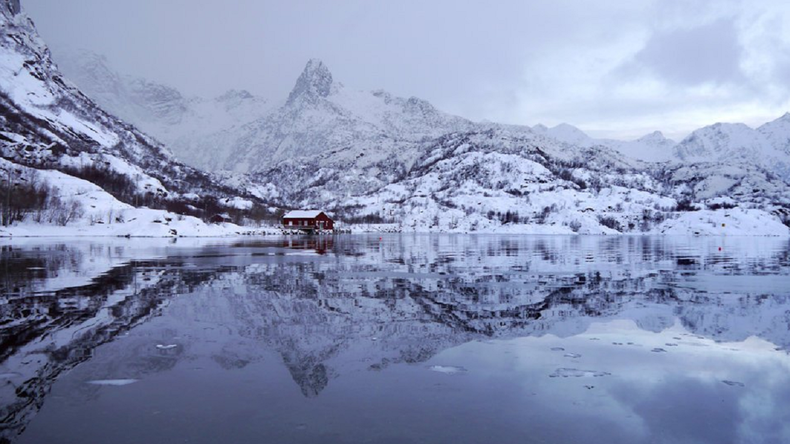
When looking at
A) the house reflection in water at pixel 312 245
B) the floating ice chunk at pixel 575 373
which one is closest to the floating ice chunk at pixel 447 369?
the floating ice chunk at pixel 575 373

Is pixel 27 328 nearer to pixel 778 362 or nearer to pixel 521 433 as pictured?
pixel 521 433

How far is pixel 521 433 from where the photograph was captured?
8555mm

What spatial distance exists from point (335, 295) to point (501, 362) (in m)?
12.1

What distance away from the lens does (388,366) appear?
41.4 feet

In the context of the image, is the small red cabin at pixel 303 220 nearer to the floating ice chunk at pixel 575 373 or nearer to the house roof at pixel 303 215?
the house roof at pixel 303 215

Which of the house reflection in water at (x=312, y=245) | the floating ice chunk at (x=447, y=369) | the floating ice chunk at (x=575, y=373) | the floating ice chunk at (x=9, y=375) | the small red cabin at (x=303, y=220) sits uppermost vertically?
the small red cabin at (x=303, y=220)

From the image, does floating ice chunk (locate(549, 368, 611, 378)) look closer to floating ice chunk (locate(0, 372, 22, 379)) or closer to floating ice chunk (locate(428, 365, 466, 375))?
floating ice chunk (locate(428, 365, 466, 375))

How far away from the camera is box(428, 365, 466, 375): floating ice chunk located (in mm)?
12143

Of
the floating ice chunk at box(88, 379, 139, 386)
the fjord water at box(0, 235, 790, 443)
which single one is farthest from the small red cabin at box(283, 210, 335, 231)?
the floating ice chunk at box(88, 379, 139, 386)

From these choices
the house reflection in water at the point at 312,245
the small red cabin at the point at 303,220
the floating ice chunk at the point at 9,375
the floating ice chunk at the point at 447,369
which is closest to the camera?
the floating ice chunk at the point at 9,375

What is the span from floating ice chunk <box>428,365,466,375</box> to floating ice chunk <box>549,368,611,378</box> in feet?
6.78

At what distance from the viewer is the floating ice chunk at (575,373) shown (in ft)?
39.3

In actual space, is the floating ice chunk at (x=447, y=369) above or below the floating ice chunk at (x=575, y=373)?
above

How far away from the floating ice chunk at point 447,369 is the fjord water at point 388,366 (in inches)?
3.7
